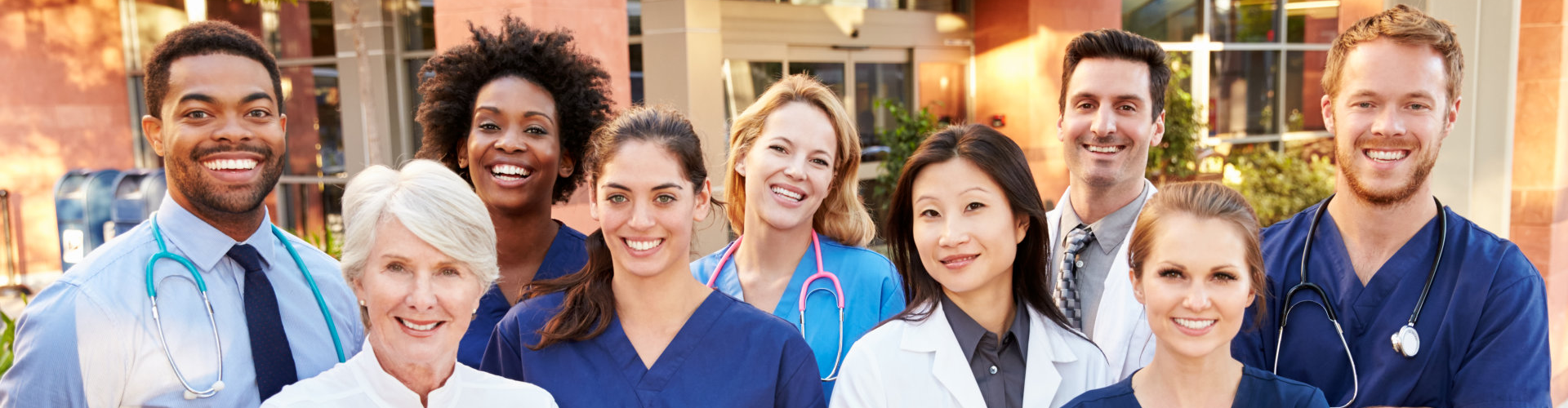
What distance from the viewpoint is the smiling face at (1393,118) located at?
8.10 feet

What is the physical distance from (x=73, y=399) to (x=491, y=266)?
2.99ft

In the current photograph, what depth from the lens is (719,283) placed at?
3.01 m

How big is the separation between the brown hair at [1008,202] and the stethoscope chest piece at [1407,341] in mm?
805

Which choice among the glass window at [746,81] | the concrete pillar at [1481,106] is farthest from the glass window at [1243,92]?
the concrete pillar at [1481,106]

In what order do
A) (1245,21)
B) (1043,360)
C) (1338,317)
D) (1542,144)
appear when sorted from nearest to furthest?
1. (1043,360)
2. (1338,317)
3. (1542,144)
4. (1245,21)

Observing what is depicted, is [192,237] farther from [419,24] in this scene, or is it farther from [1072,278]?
[419,24]

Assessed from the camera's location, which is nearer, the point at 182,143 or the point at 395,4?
the point at 182,143

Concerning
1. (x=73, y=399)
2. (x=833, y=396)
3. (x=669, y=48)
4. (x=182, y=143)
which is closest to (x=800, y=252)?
(x=833, y=396)

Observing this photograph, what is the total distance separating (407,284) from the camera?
6.48 feet

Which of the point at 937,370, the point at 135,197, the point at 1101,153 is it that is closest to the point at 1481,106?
the point at 1101,153

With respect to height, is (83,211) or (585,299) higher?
(585,299)

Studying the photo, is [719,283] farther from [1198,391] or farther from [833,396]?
[1198,391]

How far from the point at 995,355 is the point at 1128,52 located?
48.9 inches

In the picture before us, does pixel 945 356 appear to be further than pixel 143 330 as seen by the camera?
Yes
